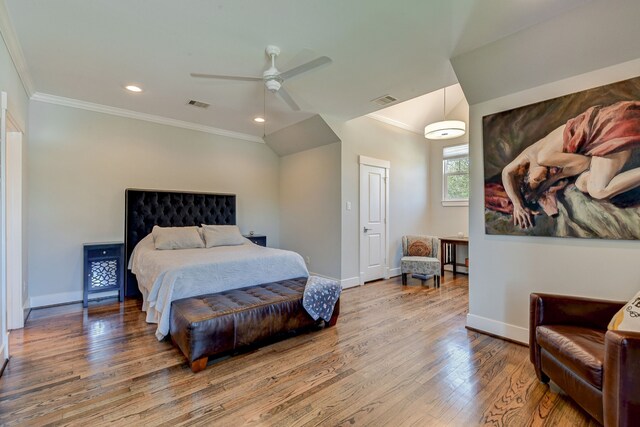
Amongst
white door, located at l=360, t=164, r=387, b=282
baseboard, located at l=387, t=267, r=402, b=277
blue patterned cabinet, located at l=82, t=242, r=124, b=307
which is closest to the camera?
blue patterned cabinet, located at l=82, t=242, r=124, b=307

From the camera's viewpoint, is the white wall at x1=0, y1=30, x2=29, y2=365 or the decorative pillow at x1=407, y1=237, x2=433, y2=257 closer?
the white wall at x1=0, y1=30, x2=29, y2=365

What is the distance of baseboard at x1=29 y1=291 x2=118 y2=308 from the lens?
3682 mm

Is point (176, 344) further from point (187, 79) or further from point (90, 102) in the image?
point (90, 102)

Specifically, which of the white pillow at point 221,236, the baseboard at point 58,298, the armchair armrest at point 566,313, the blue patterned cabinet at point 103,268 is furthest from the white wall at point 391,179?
the baseboard at point 58,298

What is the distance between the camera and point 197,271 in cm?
290

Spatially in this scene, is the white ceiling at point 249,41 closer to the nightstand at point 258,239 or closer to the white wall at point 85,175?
the white wall at point 85,175

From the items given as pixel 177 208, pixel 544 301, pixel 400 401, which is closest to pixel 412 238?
pixel 544 301

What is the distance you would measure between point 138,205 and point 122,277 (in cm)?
105

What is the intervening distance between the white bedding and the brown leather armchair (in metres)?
2.37

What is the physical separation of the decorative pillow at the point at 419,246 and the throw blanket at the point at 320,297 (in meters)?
2.62

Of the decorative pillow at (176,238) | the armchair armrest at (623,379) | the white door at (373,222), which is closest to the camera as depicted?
the armchair armrest at (623,379)

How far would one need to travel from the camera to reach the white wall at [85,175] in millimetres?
3707

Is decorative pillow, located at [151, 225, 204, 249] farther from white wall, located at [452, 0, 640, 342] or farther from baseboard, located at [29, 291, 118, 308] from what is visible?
white wall, located at [452, 0, 640, 342]

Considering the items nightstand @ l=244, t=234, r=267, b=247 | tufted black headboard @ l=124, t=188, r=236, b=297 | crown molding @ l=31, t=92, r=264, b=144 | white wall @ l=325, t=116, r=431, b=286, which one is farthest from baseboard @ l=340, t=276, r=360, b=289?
crown molding @ l=31, t=92, r=264, b=144
